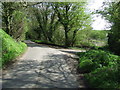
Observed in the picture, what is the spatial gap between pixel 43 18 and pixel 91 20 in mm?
12903

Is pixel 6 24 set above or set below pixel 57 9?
below

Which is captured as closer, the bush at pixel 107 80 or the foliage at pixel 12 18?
the bush at pixel 107 80

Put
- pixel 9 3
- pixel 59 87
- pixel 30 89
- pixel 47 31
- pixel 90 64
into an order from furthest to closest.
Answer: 1. pixel 47 31
2. pixel 9 3
3. pixel 90 64
4. pixel 59 87
5. pixel 30 89

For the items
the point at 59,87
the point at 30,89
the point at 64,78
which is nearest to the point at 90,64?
the point at 64,78

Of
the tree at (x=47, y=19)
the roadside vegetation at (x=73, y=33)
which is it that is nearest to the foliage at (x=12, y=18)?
the roadside vegetation at (x=73, y=33)

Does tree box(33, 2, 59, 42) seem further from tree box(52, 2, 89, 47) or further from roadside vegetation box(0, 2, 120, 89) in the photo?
tree box(52, 2, 89, 47)

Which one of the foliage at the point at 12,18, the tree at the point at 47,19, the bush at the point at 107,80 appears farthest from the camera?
the tree at the point at 47,19

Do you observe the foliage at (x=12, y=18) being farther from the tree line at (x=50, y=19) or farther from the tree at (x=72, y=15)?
the tree at (x=72, y=15)

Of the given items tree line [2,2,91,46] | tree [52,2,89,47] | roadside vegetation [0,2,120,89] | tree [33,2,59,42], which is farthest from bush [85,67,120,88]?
tree [33,2,59,42]

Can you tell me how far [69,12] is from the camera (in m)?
24.2

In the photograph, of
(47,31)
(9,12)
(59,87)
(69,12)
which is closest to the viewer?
(59,87)

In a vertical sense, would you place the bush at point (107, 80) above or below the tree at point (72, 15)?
below

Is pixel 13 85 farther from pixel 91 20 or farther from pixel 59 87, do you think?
pixel 91 20

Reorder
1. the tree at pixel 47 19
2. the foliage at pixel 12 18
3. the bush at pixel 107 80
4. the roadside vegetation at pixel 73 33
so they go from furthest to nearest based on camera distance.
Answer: the tree at pixel 47 19, the foliage at pixel 12 18, the roadside vegetation at pixel 73 33, the bush at pixel 107 80
